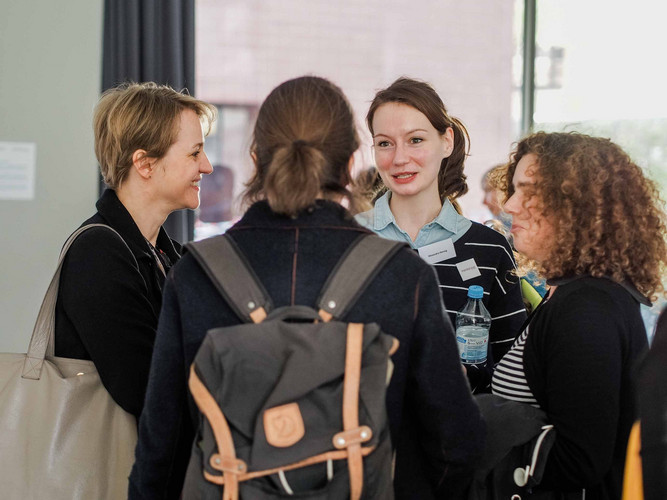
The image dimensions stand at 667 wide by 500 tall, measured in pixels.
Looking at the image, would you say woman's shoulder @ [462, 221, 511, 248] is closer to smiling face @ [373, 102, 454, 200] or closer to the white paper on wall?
smiling face @ [373, 102, 454, 200]

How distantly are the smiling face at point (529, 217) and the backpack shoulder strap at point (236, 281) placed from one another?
2.24ft

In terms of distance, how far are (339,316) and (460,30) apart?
14.1 feet

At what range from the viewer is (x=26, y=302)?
3.39m

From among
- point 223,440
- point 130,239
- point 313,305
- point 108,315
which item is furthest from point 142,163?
point 223,440

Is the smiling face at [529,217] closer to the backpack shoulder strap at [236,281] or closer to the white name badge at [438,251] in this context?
the white name badge at [438,251]

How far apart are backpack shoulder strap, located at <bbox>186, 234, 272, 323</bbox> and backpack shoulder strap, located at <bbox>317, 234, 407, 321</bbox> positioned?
10cm

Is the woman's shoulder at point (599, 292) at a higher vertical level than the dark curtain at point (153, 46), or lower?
lower

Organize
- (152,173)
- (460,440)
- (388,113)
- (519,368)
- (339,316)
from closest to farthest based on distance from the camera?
(339,316) → (460,440) → (519,368) → (152,173) → (388,113)

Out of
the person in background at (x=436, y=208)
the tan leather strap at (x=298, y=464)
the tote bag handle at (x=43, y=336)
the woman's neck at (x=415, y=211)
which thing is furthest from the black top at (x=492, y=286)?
the tote bag handle at (x=43, y=336)

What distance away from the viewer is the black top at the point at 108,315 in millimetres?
1516

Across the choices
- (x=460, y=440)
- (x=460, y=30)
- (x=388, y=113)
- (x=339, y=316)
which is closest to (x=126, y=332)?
(x=339, y=316)

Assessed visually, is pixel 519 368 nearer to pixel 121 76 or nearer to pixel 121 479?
pixel 121 479

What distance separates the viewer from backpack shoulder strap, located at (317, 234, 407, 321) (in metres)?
1.08

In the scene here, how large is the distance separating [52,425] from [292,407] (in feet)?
2.58
